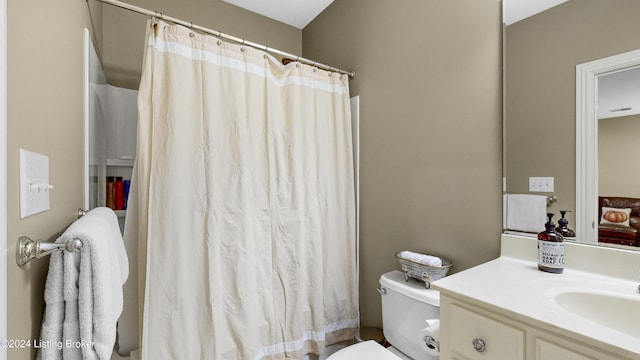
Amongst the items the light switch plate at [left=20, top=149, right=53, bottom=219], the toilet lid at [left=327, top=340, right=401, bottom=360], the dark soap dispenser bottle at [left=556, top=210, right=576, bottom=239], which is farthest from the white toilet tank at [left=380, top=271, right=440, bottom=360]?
the light switch plate at [left=20, top=149, right=53, bottom=219]

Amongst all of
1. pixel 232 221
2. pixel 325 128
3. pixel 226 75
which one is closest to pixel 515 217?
pixel 325 128

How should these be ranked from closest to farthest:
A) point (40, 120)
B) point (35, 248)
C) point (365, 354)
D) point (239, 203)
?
point (35, 248), point (40, 120), point (365, 354), point (239, 203)

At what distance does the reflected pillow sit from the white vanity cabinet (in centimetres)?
63

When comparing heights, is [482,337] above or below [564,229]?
below

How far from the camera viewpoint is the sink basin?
788 mm

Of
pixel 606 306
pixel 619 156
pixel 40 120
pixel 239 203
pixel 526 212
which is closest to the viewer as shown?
pixel 40 120

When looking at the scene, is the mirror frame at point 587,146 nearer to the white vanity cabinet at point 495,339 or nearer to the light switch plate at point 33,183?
the white vanity cabinet at point 495,339

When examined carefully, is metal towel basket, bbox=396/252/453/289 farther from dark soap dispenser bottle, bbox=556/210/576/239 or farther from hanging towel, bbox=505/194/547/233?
dark soap dispenser bottle, bbox=556/210/576/239

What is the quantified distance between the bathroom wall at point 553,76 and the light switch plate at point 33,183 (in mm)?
1595

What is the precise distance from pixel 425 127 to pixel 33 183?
5.16ft

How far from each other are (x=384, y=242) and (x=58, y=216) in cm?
157

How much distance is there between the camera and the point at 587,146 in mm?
1030

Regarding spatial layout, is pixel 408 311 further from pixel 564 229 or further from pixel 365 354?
pixel 564 229

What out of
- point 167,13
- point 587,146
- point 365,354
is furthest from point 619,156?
point 167,13
